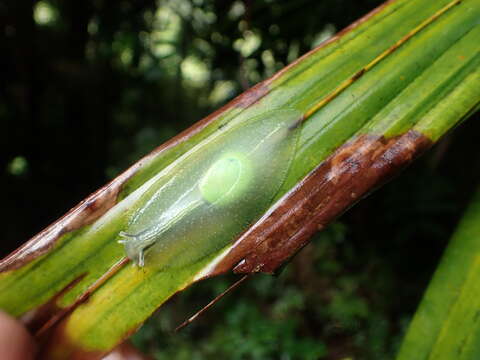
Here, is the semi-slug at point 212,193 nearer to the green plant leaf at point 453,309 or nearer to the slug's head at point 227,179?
the slug's head at point 227,179

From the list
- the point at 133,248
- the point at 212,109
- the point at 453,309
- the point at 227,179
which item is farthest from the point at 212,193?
the point at 212,109

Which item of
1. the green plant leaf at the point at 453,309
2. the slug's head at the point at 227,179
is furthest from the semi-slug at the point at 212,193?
the green plant leaf at the point at 453,309

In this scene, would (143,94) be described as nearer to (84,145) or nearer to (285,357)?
(84,145)

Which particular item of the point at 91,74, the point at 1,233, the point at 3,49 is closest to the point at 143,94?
the point at 91,74

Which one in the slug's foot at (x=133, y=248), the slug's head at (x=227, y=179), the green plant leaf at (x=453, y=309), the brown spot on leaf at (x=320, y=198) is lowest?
the green plant leaf at (x=453, y=309)

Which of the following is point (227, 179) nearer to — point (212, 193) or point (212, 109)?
point (212, 193)
